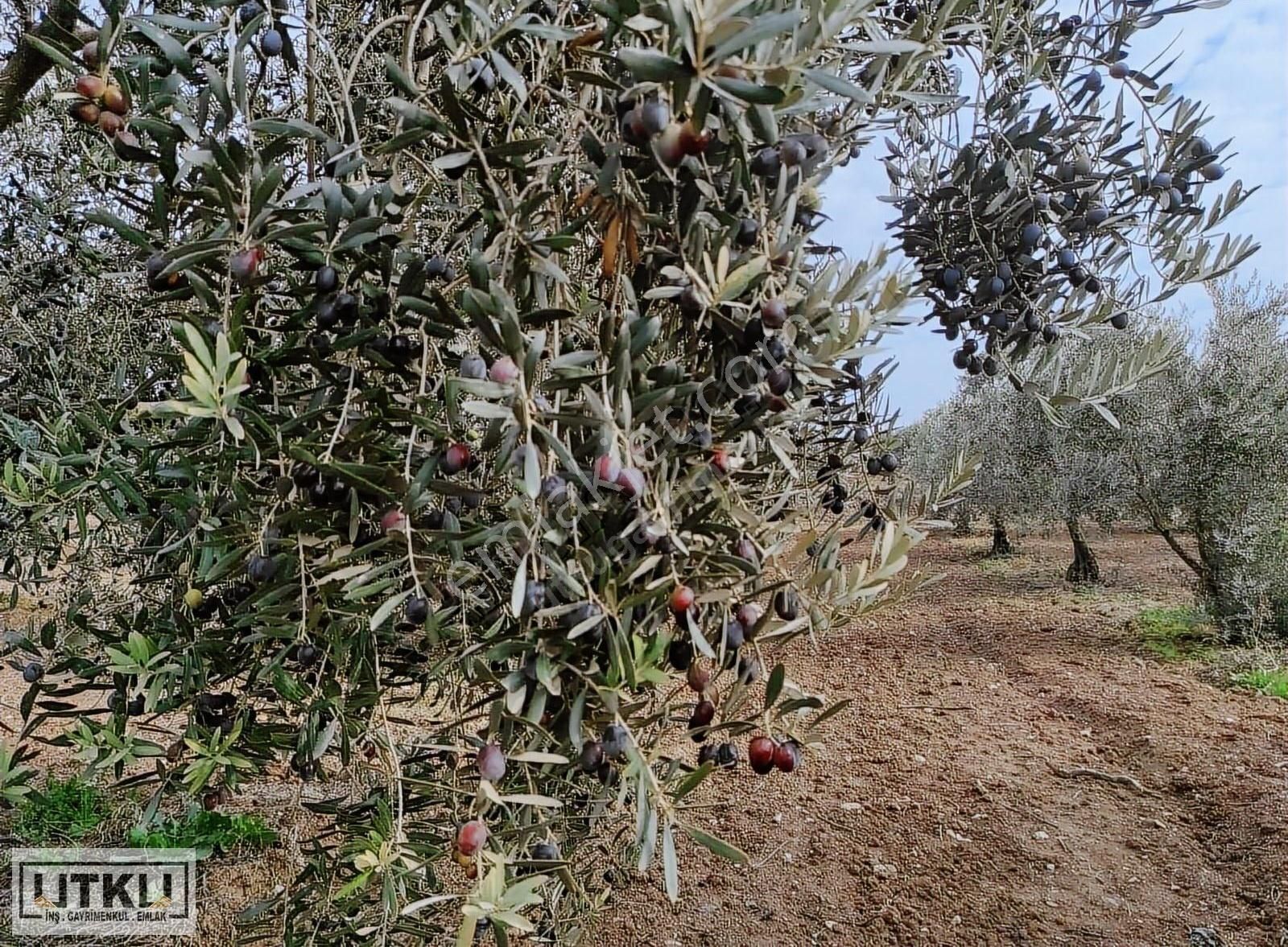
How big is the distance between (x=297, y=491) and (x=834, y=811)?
3.03 meters

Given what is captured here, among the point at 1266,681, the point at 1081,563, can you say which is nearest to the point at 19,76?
the point at 1266,681

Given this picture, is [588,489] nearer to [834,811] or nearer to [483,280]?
[483,280]

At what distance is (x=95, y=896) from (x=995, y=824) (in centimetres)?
318

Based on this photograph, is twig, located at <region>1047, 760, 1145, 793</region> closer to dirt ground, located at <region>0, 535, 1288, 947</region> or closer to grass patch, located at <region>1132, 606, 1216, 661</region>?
dirt ground, located at <region>0, 535, 1288, 947</region>

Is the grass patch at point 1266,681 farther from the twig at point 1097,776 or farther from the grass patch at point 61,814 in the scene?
the grass patch at point 61,814

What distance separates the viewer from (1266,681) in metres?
4.94

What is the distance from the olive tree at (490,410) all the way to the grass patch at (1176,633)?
19.1 feet

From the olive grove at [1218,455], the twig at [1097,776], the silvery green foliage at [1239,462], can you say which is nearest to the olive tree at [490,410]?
the twig at [1097,776]

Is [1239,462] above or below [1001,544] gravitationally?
above

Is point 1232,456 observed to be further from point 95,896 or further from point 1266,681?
point 95,896

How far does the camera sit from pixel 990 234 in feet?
6.02

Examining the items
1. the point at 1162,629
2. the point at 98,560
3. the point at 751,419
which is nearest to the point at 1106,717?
the point at 1162,629

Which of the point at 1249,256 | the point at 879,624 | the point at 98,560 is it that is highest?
the point at 1249,256

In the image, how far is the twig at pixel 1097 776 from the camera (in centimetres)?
361
